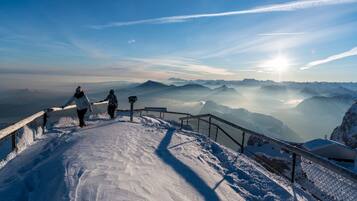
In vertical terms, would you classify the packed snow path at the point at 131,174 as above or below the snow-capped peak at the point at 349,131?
above

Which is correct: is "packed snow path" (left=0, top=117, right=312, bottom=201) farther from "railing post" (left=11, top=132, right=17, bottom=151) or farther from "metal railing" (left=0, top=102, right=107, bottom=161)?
"metal railing" (left=0, top=102, right=107, bottom=161)

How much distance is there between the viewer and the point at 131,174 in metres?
5.20

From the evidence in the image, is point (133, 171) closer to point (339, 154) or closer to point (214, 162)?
point (214, 162)

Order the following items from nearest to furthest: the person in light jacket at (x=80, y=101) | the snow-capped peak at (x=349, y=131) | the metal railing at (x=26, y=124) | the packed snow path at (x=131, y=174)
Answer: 1. the packed snow path at (x=131, y=174)
2. the metal railing at (x=26, y=124)
3. the person in light jacket at (x=80, y=101)
4. the snow-capped peak at (x=349, y=131)

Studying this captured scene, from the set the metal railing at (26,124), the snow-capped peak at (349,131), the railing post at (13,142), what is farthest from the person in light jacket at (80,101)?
the snow-capped peak at (349,131)

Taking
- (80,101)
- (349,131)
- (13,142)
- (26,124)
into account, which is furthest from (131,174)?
(349,131)

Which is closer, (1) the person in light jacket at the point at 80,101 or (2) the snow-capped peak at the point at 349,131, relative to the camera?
(1) the person in light jacket at the point at 80,101

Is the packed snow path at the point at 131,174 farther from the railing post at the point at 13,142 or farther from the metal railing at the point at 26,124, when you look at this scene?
the metal railing at the point at 26,124

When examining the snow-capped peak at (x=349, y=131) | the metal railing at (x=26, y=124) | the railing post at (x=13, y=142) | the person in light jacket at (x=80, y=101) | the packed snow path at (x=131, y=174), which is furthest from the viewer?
the snow-capped peak at (x=349, y=131)

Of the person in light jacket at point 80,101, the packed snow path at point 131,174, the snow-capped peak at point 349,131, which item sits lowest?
the snow-capped peak at point 349,131

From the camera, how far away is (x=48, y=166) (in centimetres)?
570

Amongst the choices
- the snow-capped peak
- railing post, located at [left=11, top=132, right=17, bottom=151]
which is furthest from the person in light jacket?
the snow-capped peak

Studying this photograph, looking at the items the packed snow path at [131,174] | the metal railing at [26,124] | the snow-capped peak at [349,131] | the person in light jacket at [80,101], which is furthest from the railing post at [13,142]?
the snow-capped peak at [349,131]

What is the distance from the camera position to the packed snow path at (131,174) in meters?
4.48
